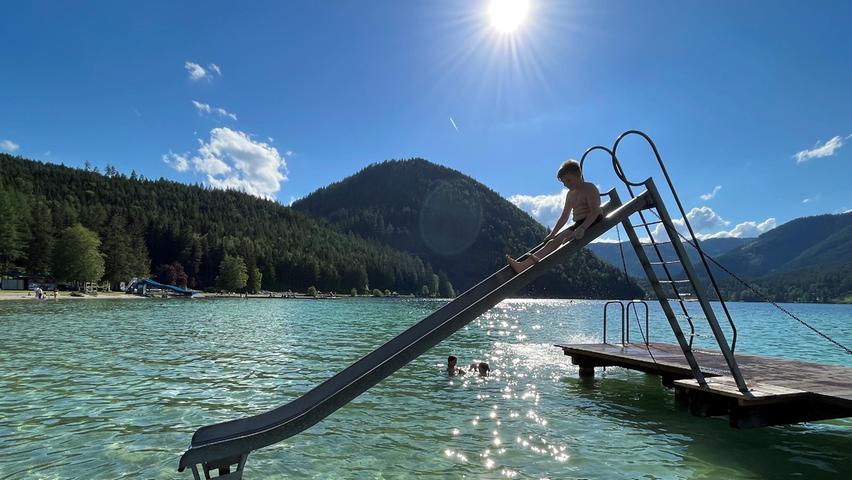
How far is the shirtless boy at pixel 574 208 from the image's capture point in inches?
359

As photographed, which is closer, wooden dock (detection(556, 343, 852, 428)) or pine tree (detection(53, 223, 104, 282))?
wooden dock (detection(556, 343, 852, 428))

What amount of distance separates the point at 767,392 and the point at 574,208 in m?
6.29

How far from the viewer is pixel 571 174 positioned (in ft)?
32.0

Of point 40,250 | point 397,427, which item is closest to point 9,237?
point 40,250

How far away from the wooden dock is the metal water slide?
18.6ft

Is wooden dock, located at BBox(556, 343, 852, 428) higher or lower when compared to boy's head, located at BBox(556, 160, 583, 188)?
lower

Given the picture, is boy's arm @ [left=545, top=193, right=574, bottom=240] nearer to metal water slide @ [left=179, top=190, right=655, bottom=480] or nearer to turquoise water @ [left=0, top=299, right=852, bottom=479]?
metal water slide @ [left=179, top=190, right=655, bottom=480]

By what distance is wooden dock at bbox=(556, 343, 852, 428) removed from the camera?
10.6m

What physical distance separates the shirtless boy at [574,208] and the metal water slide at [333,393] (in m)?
0.30

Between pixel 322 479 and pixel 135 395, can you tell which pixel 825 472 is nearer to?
pixel 322 479

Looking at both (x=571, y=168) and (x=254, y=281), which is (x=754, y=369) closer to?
(x=571, y=168)

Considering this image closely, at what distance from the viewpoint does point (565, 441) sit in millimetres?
11570

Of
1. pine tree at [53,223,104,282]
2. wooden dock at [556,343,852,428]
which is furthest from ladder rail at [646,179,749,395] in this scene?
pine tree at [53,223,104,282]

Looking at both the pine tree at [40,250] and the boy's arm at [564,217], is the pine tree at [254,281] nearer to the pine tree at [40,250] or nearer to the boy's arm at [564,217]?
the pine tree at [40,250]
